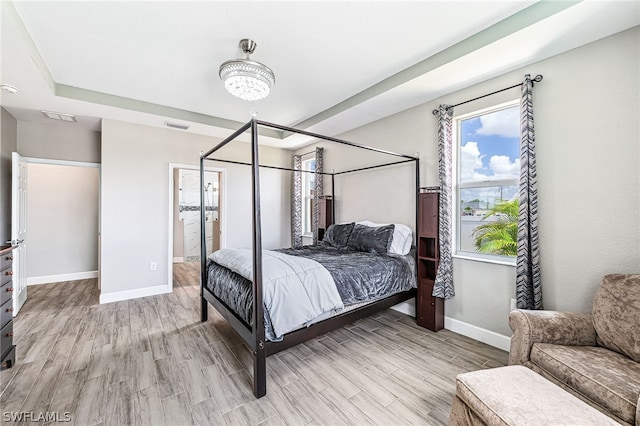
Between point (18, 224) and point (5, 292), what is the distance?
1727 mm

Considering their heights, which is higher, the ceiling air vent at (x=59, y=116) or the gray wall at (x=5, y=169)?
the ceiling air vent at (x=59, y=116)

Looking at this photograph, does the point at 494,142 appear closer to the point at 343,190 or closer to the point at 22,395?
the point at 343,190

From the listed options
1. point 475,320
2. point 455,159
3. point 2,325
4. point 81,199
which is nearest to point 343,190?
point 455,159

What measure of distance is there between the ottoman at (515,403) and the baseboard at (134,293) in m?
4.28

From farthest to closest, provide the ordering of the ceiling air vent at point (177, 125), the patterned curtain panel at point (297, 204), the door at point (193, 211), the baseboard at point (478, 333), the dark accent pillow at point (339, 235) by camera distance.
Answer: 1. the door at point (193, 211)
2. the patterned curtain panel at point (297, 204)
3. the ceiling air vent at point (177, 125)
4. the dark accent pillow at point (339, 235)
5. the baseboard at point (478, 333)

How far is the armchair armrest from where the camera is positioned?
1763mm

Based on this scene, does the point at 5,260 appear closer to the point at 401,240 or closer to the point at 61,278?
the point at 61,278

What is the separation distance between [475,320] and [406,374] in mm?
1126

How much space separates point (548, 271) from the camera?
2.32m

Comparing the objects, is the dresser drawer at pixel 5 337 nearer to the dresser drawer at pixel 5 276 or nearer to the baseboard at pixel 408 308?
the dresser drawer at pixel 5 276

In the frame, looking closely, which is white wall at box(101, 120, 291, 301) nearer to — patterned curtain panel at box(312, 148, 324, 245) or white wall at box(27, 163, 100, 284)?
white wall at box(27, 163, 100, 284)

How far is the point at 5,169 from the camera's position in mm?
3455

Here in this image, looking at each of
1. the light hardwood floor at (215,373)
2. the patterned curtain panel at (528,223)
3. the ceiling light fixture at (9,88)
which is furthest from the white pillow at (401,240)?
the ceiling light fixture at (9,88)

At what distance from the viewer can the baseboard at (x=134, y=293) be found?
385cm
